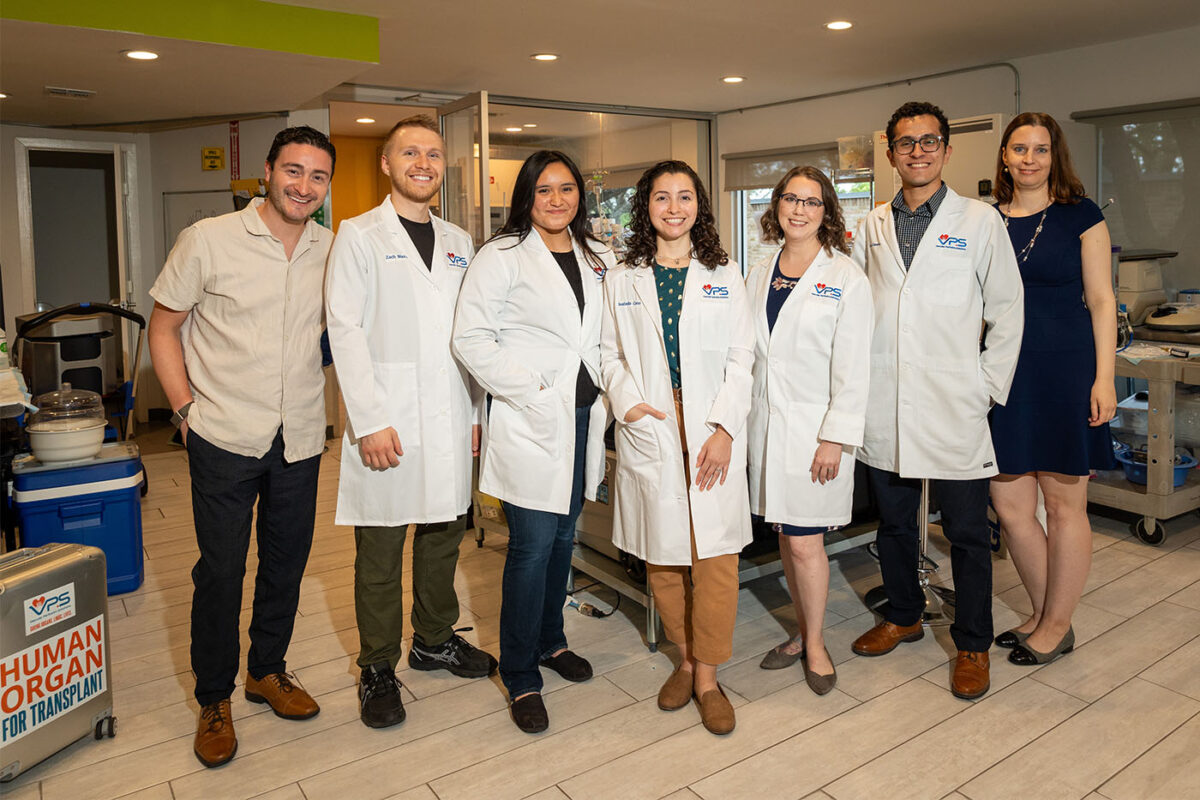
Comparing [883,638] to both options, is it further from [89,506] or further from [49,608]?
[89,506]

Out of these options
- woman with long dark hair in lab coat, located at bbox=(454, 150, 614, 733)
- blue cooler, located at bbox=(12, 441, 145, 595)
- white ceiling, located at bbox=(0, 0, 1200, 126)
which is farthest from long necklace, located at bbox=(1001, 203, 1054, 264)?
blue cooler, located at bbox=(12, 441, 145, 595)

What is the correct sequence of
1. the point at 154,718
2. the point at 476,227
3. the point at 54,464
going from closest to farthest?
the point at 154,718
the point at 54,464
the point at 476,227

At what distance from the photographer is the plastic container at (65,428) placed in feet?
11.0

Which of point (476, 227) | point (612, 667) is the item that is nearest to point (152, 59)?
point (476, 227)

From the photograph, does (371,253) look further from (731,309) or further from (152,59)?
(152,59)

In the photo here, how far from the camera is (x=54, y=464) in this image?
3.36m

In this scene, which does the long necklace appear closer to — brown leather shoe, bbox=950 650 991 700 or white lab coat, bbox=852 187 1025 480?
white lab coat, bbox=852 187 1025 480

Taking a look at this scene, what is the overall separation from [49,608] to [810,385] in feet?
6.43

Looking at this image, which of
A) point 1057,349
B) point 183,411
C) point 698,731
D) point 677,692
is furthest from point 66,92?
point 1057,349

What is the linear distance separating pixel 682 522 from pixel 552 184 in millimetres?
900

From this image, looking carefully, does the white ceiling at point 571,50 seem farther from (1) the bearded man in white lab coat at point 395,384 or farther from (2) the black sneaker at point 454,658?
(2) the black sneaker at point 454,658

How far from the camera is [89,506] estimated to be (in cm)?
339

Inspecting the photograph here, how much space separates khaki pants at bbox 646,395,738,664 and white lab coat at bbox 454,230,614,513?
0.31 metres

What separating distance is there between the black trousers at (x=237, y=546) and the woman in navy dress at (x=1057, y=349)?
1928 mm
